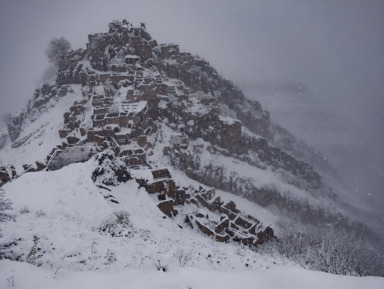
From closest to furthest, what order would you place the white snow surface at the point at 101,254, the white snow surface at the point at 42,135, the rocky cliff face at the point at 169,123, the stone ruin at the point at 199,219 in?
the white snow surface at the point at 101,254
the stone ruin at the point at 199,219
the white snow surface at the point at 42,135
the rocky cliff face at the point at 169,123

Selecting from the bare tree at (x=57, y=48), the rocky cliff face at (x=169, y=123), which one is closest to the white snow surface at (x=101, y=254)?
the rocky cliff face at (x=169, y=123)

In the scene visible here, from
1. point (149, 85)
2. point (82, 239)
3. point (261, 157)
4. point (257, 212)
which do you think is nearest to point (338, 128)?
point (261, 157)

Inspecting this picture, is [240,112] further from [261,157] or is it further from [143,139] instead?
[143,139]

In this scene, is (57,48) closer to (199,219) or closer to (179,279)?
(199,219)

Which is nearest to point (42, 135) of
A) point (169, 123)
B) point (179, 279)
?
point (169, 123)

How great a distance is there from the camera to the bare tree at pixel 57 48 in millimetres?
93594

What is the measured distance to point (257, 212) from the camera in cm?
6069

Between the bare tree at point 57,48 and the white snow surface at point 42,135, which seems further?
the bare tree at point 57,48

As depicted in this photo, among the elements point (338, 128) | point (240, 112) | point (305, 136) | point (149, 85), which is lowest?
point (149, 85)

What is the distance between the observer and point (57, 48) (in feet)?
311

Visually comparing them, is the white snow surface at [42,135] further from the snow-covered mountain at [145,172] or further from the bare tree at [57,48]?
the bare tree at [57,48]

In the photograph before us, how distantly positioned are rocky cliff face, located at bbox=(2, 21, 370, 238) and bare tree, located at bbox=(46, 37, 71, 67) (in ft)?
58.8

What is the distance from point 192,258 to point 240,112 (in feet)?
293

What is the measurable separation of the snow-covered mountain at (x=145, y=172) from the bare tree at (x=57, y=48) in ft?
59.6
